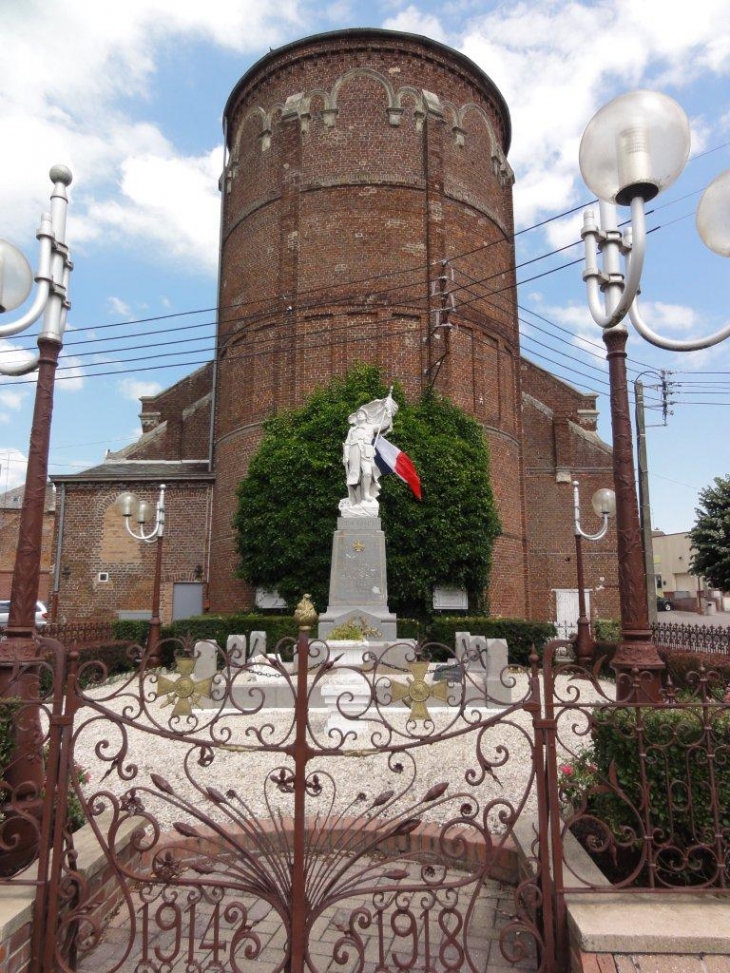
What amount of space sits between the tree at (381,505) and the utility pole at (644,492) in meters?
4.03

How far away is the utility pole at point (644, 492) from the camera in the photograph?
16152 millimetres

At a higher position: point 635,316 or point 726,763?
point 635,316

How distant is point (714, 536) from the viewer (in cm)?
1634

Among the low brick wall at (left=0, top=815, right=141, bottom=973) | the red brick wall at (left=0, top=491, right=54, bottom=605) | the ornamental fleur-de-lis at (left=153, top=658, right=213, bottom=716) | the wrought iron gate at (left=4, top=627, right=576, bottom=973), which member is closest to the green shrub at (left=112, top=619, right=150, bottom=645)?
the wrought iron gate at (left=4, top=627, right=576, bottom=973)

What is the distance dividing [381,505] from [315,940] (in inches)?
579

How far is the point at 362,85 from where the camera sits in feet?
70.7

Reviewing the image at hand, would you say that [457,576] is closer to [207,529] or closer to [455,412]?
[455,412]

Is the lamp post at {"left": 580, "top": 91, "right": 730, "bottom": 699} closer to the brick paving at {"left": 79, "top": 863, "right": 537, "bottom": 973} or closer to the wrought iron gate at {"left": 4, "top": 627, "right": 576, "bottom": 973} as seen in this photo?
the wrought iron gate at {"left": 4, "top": 627, "right": 576, "bottom": 973}

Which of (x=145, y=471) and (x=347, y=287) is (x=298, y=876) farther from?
(x=145, y=471)

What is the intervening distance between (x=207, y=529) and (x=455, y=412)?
29.4ft

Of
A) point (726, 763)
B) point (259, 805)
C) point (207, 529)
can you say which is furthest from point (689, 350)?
point (207, 529)

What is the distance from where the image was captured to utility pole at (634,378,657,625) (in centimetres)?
1615

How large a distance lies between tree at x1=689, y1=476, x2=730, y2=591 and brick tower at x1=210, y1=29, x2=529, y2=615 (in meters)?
5.67

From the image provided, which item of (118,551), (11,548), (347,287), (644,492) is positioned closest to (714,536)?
(644,492)
